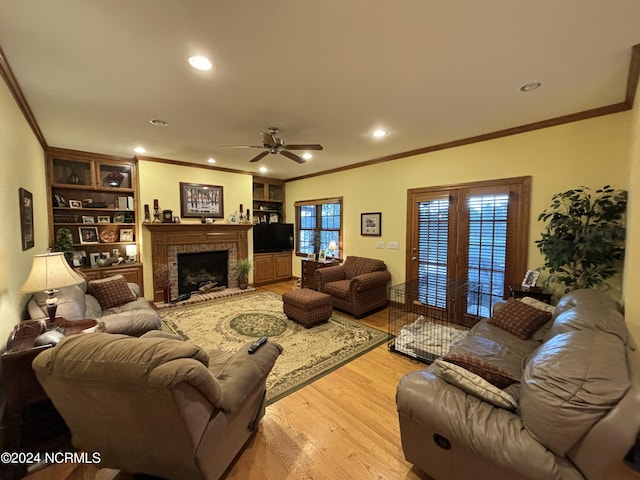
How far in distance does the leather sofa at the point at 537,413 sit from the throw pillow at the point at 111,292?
377 centimetres

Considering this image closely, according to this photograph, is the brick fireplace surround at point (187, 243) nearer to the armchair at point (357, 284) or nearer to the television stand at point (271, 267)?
the television stand at point (271, 267)

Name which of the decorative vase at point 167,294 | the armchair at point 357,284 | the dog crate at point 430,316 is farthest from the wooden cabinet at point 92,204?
the dog crate at point 430,316

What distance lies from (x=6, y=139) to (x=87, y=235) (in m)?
3.36

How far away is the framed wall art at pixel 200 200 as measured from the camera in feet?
18.1

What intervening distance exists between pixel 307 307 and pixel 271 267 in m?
3.28

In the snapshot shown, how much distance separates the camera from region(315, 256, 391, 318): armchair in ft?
14.3

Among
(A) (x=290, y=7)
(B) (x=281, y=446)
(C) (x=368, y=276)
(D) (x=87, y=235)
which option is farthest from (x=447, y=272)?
(D) (x=87, y=235)

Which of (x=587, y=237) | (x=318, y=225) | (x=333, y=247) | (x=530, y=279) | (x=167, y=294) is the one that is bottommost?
(x=167, y=294)

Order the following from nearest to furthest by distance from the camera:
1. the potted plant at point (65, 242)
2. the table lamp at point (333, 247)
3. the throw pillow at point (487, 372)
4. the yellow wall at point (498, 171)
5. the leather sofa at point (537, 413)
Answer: the leather sofa at point (537, 413) < the throw pillow at point (487, 372) < the yellow wall at point (498, 171) < the potted plant at point (65, 242) < the table lamp at point (333, 247)

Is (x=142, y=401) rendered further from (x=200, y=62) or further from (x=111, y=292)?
(x=111, y=292)

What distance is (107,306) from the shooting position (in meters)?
3.52

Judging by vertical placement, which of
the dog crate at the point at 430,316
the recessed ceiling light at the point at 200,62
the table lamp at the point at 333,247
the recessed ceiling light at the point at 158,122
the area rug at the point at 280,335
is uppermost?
the recessed ceiling light at the point at 158,122

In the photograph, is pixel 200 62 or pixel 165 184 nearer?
pixel 200 62

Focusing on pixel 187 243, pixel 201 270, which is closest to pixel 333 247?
pixel 201 270
